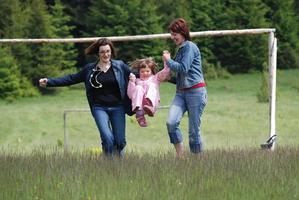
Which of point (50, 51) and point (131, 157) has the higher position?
point (131, 157)

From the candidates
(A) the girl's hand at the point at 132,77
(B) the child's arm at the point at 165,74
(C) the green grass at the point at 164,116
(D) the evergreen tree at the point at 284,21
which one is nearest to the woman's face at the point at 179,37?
(B) the child's arm at the point at 165,74

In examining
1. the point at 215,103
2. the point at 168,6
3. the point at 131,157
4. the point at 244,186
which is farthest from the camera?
the point at 168,6

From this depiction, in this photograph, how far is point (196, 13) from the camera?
3331cm

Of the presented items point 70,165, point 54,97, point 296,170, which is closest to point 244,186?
point 296,170

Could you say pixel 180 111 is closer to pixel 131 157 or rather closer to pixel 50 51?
pixel 131 157

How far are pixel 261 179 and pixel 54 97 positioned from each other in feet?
55.7

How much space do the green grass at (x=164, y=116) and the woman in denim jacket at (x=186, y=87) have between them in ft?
29.1

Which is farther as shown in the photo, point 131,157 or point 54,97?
point 54,97

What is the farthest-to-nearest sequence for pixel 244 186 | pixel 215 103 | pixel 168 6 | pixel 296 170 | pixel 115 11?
pixel 168 6, pixel 115 11, pixel 215 103, pixel 296 170, pixel 244 186

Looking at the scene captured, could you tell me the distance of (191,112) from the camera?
Answer: 1048 cm

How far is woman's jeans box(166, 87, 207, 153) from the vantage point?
34.2 ft

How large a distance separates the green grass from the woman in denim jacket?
8857mm

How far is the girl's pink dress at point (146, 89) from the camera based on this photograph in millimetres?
10641

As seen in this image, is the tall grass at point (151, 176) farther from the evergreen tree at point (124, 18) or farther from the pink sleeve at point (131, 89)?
the evergreen tree at point (124, 18)
